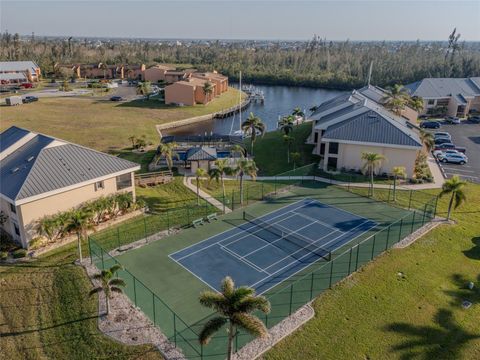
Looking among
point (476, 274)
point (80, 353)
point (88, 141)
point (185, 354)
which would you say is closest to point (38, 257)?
point (80, 353)

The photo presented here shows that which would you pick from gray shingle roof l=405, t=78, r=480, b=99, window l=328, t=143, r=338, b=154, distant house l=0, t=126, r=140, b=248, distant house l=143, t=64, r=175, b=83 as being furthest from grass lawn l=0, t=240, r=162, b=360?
distant house l=143, t=64, r=175, b=83

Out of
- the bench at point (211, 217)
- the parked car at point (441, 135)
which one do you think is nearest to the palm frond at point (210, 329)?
the bench at point (211, 217)

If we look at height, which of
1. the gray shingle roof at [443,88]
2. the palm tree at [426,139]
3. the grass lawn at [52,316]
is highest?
the gray shingle roof at [443,88]

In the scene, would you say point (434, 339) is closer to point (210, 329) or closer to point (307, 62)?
point (210, 329)

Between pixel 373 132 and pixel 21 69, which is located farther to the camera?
pixel 21 69

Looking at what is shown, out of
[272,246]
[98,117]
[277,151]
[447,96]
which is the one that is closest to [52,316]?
[272,246]

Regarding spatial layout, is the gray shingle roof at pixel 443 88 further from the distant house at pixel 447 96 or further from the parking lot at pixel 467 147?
the parking lot at pixel 467 147

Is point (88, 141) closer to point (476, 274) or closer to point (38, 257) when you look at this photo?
point (38, 257)

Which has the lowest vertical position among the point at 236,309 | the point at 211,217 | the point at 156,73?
the point at 211,217
